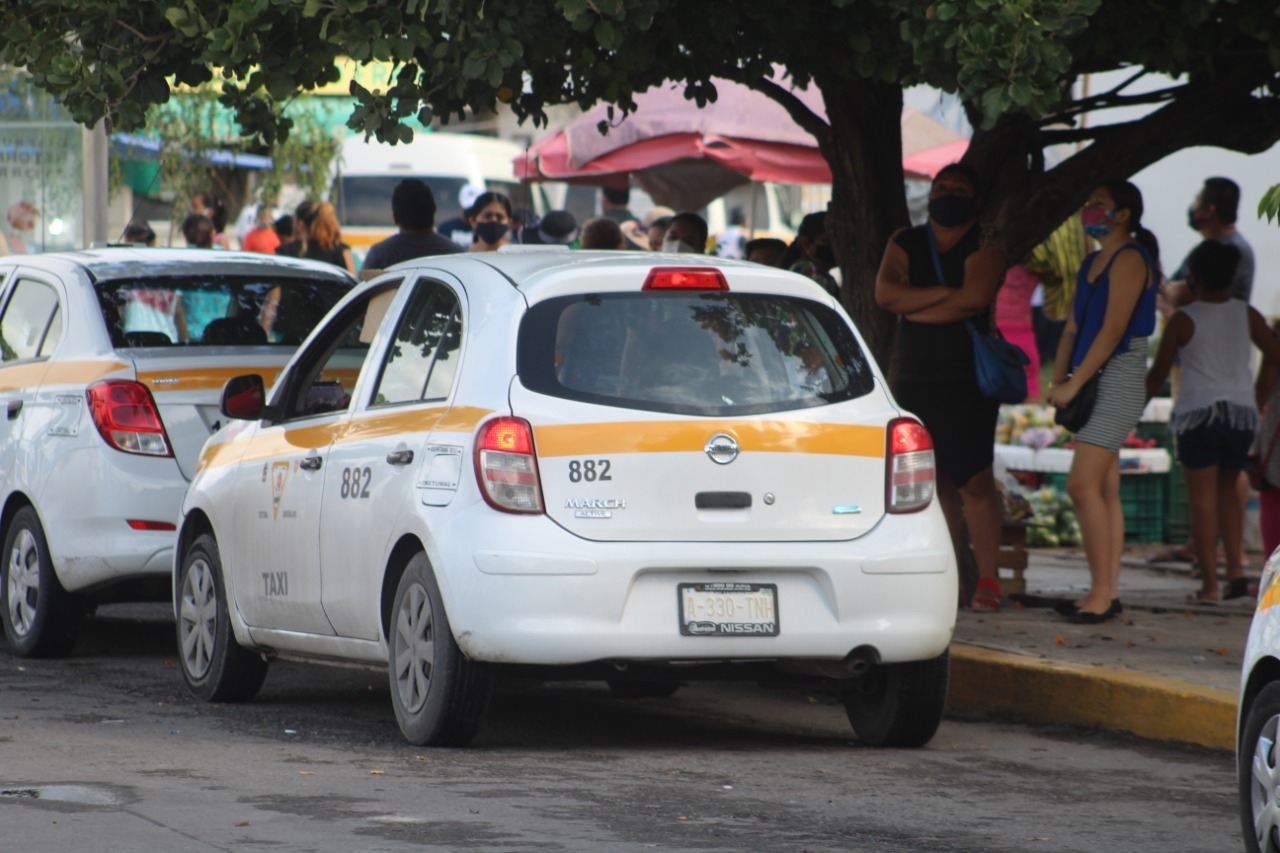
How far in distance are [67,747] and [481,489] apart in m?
1.61

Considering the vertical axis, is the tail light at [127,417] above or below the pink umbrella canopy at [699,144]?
below

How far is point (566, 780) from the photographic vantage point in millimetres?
6688

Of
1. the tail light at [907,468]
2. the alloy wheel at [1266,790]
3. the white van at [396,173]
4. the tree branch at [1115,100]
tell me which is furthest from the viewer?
the white van at [396,173]

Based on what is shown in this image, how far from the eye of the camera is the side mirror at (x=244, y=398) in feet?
27.1

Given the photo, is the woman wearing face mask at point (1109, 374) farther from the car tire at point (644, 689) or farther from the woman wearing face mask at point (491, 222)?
the woman wearing face mask at point (491, 222)

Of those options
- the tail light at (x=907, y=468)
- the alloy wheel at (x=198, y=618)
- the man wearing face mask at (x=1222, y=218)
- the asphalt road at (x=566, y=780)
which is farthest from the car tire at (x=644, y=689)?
the man wearing face mask at (x=1222, y=218)

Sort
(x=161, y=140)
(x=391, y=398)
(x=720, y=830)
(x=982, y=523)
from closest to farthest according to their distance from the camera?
(x=720, y=830)
(x=391, y=398)
(x=982, y=523)
(x=161, y=140)

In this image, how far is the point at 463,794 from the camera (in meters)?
6.37

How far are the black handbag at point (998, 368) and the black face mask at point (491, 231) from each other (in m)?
4.44

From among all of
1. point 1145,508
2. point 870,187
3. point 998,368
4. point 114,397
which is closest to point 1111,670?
point 998,368

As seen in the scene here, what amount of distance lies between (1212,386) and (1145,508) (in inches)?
145

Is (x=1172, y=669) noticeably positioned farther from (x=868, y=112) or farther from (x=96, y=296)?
(x=96, y=296)

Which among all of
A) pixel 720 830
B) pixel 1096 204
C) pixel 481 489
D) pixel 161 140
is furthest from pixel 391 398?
pixel 161 140

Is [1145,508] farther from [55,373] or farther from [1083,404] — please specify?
[55,373]
